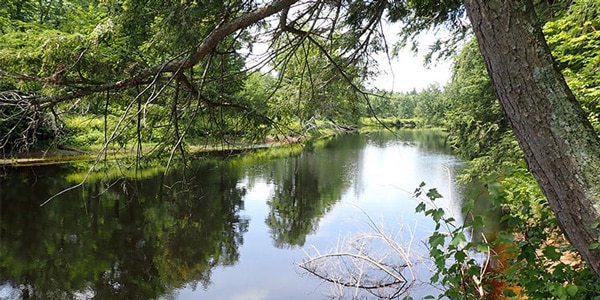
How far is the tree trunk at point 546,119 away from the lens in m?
1.27

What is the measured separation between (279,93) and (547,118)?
3.48m

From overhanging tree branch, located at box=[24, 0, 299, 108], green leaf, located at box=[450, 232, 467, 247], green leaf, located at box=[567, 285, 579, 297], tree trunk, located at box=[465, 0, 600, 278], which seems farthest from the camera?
overhanging tree branch, located at box=[24, 0, 299, 108]

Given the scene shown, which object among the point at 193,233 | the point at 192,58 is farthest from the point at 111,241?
the point at 192,58

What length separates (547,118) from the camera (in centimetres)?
129

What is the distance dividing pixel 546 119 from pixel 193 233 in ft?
28.6

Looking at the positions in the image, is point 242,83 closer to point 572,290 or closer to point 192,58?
point 192,58

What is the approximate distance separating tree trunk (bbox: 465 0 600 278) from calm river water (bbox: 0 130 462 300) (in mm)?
1995

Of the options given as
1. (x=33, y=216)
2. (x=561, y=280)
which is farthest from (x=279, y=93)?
(x=33, y=216)

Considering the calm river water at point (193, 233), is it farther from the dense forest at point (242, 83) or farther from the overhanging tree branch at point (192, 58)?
the overhanging tree branch at point (192, 58)

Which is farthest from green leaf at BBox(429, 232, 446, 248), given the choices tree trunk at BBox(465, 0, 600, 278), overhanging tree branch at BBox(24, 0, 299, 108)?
overhanging tree branch at BBox(24, 0, 299, 108)

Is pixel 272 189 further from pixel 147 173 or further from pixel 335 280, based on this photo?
pixel 335 280

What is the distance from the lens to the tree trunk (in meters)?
1.27

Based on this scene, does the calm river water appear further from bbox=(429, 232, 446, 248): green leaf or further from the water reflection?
bbox=(429, 232, 446, 248): green leaf

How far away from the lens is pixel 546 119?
1.29m
